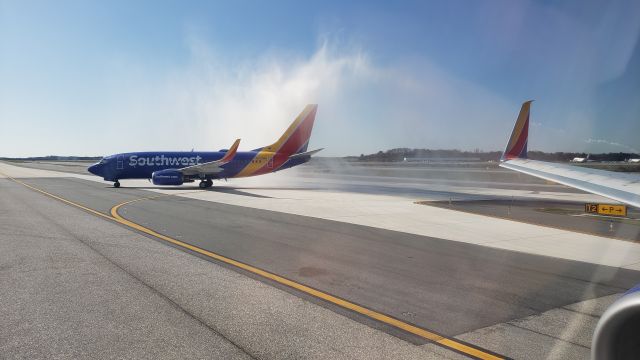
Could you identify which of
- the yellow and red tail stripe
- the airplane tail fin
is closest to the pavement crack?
the yellow and red tail stripe

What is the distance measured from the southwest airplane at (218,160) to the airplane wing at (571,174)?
2446cm

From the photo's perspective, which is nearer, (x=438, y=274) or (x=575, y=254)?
(x=438, y=274)

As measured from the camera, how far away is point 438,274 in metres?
8.71

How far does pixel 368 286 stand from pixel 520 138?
5.86 metres

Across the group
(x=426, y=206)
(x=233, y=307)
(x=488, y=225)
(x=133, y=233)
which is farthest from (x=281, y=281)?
(x=426, y=206)

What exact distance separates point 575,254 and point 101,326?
10353 millimetres

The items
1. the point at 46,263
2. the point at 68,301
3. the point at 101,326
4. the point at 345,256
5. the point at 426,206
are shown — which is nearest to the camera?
the point at 101,326

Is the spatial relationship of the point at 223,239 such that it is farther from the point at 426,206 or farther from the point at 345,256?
the point at 426,206

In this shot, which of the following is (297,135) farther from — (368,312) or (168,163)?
(368,312)

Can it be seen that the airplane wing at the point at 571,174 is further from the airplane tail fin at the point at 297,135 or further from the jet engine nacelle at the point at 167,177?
the jet engine nacelle at the point at 167,177

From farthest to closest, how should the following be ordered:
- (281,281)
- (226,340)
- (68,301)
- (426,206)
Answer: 1. (426,206)
2. (281,281)
3. (68,301)
4. (226,340)

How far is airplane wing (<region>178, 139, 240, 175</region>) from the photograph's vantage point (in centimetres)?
3412

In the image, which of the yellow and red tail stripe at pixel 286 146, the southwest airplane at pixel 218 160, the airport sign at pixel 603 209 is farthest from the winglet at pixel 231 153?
the airport sign at pixel 603 209

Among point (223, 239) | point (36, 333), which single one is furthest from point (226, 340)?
point (223, 239)
